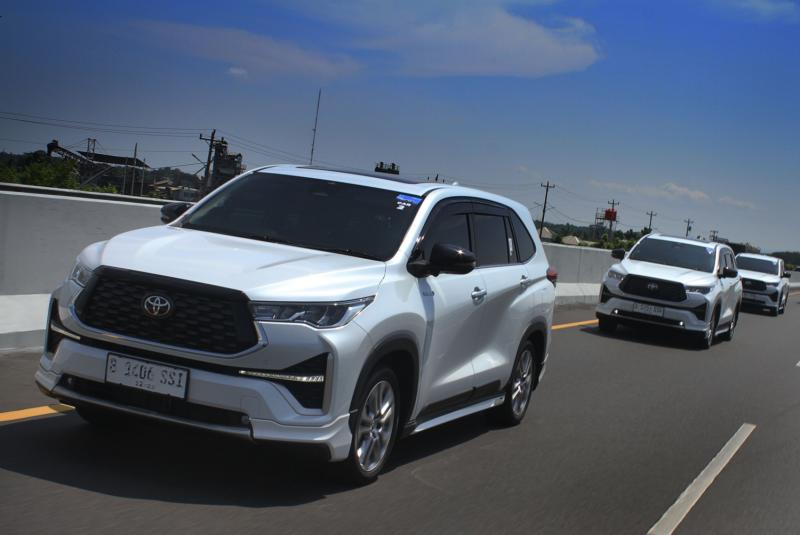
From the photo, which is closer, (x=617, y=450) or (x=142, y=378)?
(x=142, y=378)

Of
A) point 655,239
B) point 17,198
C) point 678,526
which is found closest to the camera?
point 678,526

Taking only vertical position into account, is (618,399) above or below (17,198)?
below

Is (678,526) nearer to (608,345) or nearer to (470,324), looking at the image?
(470,324)

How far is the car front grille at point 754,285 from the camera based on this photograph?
99.3ft

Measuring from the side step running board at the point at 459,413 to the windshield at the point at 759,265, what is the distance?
26462 mm

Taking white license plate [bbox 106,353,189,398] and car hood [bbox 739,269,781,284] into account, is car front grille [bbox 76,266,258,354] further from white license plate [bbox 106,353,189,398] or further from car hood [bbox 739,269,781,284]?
car hood [bbox 739,269,781,284]

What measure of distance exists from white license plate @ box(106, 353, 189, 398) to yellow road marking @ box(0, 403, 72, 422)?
1561mm

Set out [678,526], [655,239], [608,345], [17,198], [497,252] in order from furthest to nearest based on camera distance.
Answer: [655,239], [608,345], [17,198], [497,252], [678,526]

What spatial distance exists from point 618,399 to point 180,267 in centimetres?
615

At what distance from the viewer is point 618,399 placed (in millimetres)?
10180

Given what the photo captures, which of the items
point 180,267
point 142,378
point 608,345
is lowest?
point 608,345

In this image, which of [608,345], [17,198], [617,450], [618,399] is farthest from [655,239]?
[17,198]

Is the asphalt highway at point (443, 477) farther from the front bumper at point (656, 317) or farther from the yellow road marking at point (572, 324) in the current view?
the yellow road marking at point (572, 324)

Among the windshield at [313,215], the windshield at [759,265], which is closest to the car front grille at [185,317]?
the windshield at [313,215]
